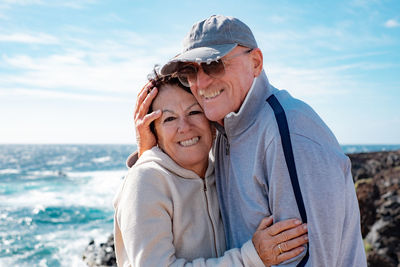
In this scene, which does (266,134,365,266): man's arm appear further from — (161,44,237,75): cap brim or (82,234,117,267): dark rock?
(82,234,117,267): dark rock

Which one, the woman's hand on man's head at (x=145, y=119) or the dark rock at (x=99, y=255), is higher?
the woman's hand on man's head at (x=145, y=119)

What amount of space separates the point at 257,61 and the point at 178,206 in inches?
39.8

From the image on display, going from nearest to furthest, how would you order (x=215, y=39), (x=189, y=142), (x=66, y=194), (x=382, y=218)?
(x=215, y=39) < (x=189, y=142) < (x=382, y=218) < (x=66, y=194)

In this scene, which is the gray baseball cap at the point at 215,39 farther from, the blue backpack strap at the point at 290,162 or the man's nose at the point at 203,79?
the blue backpack strap at the point at 290,162

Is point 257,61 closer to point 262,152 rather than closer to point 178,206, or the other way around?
point 262,152

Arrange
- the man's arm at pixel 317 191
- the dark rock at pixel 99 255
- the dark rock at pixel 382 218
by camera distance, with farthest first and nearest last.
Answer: the dark rock at pixel 99 255 → the dark rock at pixel 382 218 → the man's arm at pixel 317 191

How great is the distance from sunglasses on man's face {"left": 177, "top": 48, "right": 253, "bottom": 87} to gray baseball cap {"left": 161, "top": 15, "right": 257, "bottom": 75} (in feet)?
0.23

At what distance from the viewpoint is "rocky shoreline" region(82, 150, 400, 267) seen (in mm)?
9516

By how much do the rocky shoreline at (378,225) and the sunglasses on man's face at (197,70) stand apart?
8439 mm

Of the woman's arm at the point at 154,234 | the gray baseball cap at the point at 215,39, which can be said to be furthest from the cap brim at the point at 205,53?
the woman's arm at the point at 154,234

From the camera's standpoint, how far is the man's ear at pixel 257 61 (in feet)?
8.27

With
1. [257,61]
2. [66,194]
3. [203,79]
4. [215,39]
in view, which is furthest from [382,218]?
[66,194]

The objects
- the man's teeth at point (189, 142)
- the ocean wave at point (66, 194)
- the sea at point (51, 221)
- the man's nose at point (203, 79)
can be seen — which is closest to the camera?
the man's nose at point (203, 79)

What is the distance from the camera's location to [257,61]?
2537 millimetres
